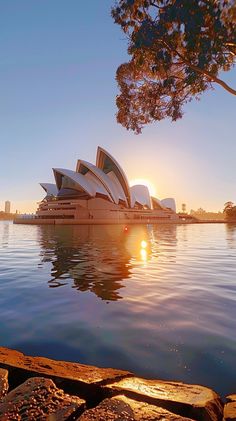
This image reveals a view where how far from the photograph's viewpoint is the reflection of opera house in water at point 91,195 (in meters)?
79.0

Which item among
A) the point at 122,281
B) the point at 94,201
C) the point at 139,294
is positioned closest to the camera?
the point at 139,294

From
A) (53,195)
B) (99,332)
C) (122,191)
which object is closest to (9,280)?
(99,332)

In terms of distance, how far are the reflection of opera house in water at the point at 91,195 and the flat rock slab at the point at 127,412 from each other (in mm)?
70872

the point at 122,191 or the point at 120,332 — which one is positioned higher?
the point at 122,191

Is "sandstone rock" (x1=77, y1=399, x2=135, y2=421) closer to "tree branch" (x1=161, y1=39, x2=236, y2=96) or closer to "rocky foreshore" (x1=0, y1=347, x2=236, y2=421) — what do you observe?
"rocky foreshore" (x1=0, y1=347, x2=236, y2=421)

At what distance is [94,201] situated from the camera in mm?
81312

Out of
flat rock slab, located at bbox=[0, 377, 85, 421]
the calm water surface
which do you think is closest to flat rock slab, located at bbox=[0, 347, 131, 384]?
flat rock slab, located at bbox=[0, 377, 85, 421]

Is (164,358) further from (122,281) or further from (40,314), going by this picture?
(122,281)

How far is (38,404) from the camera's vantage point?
7.27 feet

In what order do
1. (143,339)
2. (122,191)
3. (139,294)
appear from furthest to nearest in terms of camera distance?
(122,191)
(139,294)
(143,339)

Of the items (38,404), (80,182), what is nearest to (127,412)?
(38,404)

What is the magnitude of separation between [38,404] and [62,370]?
2.63ft

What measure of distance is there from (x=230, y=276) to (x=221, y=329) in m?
5.64

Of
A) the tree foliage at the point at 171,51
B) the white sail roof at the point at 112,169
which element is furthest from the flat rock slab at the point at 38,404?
the white sail roof at the point at 112,169
